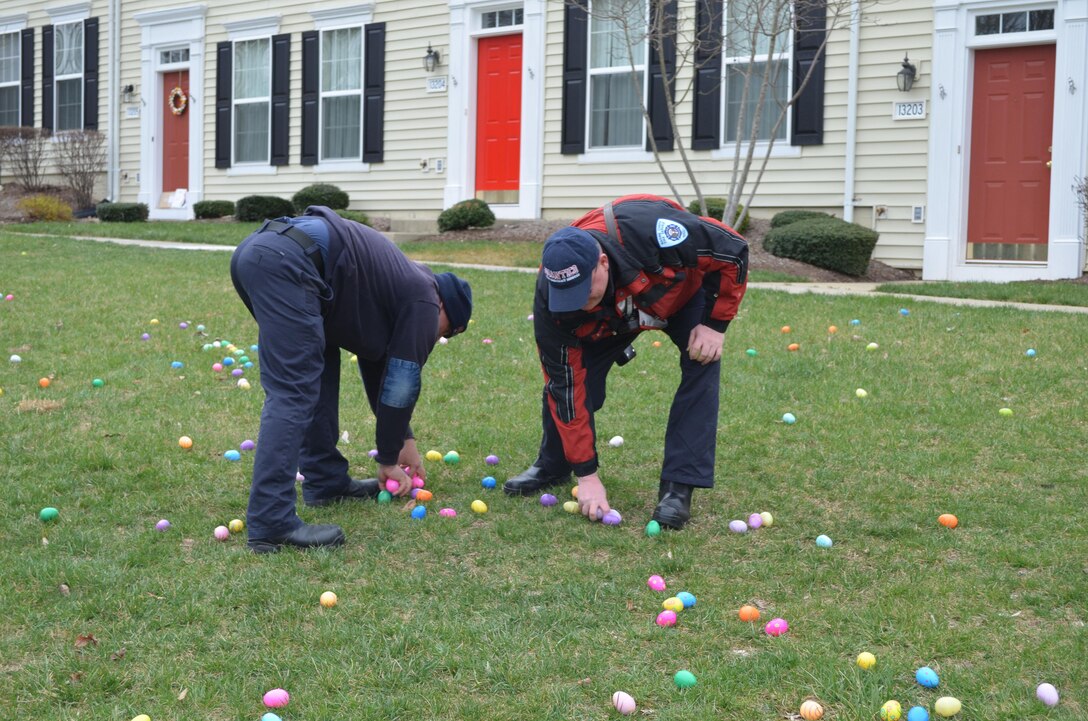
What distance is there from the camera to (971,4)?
1207cm

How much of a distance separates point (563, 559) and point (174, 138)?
1820 cm

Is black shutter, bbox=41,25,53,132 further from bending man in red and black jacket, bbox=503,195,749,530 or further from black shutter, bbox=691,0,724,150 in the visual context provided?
bending man in red and black jacket, bbox=503,195,749,530

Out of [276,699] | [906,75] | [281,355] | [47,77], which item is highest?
[47,77]

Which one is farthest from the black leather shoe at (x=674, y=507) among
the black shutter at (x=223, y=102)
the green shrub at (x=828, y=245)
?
the black shutter at (x=223, y=102)

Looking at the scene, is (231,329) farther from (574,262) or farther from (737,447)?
(574,262)

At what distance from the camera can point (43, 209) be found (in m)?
18.5

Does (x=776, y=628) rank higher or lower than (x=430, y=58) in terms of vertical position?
lower

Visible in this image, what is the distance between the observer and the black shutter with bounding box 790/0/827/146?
13.0 metres

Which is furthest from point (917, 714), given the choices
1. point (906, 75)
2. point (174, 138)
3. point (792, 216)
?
point (174, 138)

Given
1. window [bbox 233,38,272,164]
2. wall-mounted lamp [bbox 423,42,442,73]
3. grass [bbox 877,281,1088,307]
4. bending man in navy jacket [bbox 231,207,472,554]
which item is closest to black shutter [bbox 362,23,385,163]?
wall-mounted lamp [bbox 423,42,442,73]

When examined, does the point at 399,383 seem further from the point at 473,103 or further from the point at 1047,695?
the point at 473,103

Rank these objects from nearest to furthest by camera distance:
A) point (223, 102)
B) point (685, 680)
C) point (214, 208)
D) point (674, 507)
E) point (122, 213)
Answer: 1. point (685, 680)
2. point (674, 507)
3. point (214, 208)
4. point (122, 213)
5. point (223, 102)

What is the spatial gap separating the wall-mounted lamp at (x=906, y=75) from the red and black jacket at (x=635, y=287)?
30.9 ft

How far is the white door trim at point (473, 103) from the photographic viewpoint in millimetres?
15328
